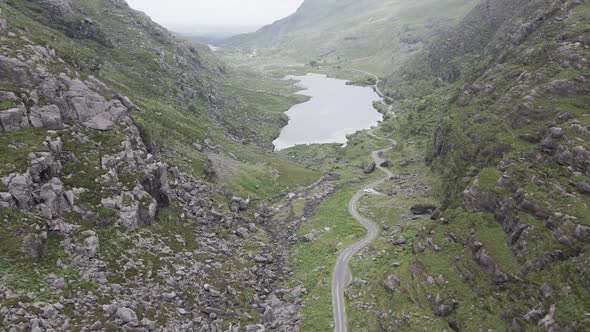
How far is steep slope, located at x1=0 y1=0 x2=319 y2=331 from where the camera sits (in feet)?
132

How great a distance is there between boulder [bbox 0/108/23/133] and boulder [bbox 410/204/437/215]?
68008mm

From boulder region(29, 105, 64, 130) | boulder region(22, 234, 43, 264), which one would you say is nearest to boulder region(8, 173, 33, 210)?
boulder region(22, 234, 43, 264)

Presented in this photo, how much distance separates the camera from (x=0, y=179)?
4275 cm

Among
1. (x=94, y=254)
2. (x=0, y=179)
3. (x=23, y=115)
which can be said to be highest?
(x=23, y=115)

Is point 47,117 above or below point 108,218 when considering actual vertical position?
above

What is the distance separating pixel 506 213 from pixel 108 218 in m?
52.4

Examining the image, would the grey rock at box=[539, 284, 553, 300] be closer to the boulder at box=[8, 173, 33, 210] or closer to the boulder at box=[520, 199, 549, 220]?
the boulder at box=[520, 199, 549, 220]

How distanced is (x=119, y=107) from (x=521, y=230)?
2527 inches

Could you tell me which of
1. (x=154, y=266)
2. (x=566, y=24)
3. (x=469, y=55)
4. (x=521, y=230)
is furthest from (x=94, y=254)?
(x=469, y=55)

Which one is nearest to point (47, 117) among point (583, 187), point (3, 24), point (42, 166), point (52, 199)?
point (42, 166)

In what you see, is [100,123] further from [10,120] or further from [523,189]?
[523,189]

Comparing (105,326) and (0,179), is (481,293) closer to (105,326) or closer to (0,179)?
(105,326)

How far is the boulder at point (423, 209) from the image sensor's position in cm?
7862

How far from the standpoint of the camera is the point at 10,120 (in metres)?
49.7
